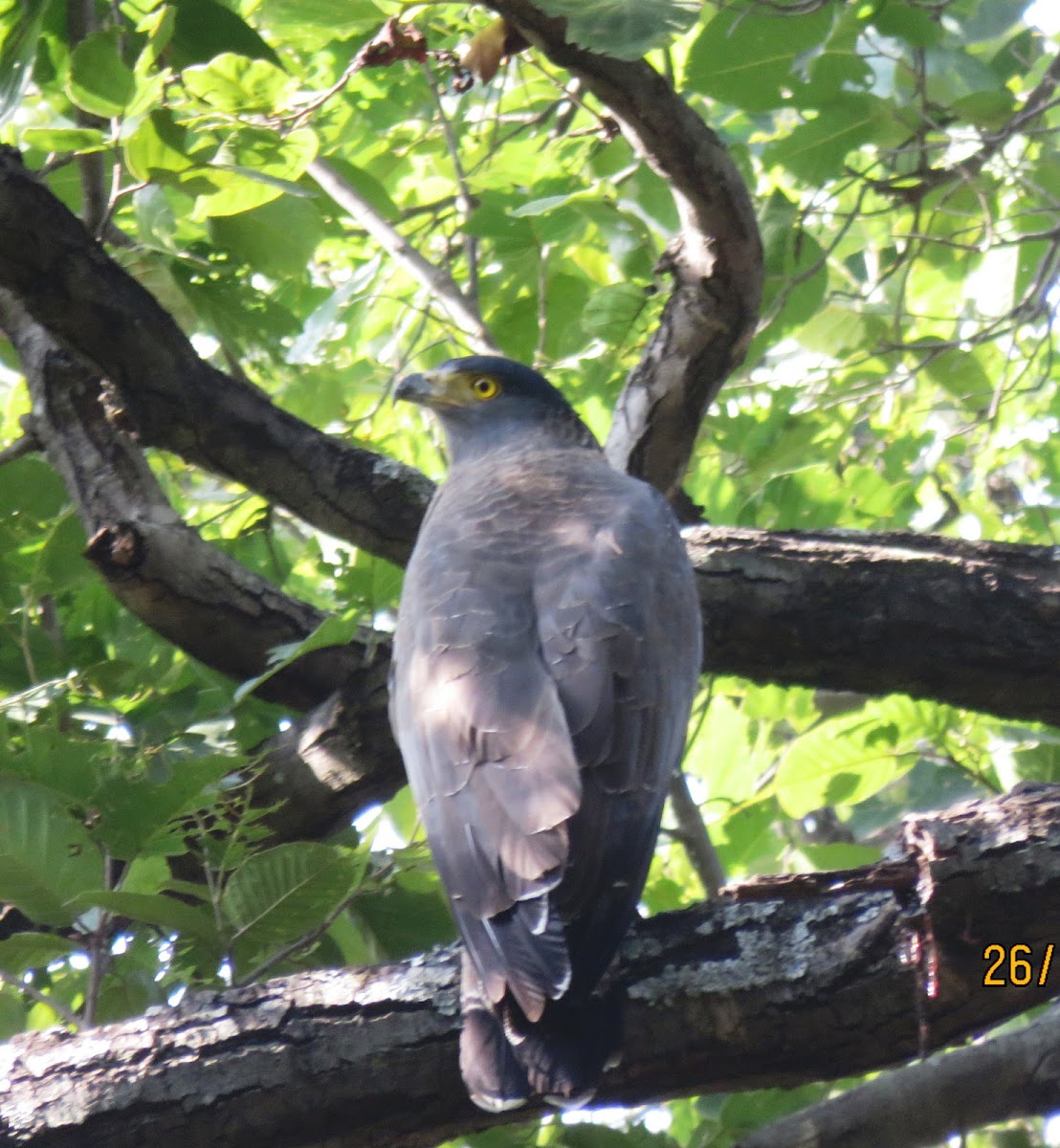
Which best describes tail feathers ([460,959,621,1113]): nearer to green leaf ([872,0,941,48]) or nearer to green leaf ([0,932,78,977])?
green leaf ([0,932,78,977])

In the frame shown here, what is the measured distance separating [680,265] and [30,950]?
2796 millimetres

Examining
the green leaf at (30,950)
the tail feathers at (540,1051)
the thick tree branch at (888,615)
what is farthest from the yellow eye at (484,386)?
the tail feathers at (540,1051)

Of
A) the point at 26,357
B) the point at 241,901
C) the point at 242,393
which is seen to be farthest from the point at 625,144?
the point at 241,901

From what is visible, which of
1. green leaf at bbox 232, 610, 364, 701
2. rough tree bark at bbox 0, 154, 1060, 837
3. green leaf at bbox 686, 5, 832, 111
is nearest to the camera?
green leaf at bbox 232, 610, 364, 701

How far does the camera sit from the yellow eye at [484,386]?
4.86 m

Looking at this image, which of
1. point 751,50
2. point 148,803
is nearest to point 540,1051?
point 148,803

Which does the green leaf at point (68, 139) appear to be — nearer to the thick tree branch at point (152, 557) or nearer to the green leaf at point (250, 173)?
the green leaf at point (250, 173)

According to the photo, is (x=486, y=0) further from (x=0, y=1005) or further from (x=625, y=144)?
(x=0, y=1005)

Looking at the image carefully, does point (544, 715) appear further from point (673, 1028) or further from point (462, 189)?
point (462, 189)

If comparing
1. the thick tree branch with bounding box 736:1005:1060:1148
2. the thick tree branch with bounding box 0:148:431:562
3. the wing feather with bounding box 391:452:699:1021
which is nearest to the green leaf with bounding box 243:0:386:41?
the thick tree branch with bounding box 0:148:431:562

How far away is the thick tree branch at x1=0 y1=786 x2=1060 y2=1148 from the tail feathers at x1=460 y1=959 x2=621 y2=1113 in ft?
0.47
